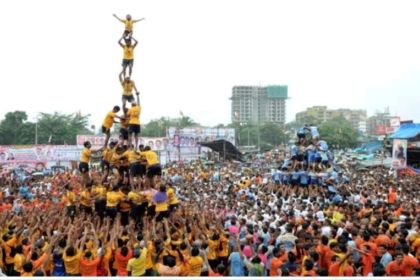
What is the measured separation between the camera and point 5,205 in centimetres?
1282

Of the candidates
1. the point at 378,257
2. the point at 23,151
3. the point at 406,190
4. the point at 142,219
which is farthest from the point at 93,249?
the point at 23,151

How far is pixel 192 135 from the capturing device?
4200 centimetres

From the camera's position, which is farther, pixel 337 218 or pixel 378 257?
pixel 337 218

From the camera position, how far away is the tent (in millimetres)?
35822

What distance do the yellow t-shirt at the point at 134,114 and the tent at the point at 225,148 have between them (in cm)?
2422

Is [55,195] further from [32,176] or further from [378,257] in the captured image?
[378,257]

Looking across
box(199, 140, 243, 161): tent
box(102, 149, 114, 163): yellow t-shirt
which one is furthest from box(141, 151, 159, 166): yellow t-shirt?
box(199, 140, 243, 161): tent

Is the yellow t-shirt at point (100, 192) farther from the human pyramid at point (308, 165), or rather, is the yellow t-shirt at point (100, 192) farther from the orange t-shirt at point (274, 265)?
the human pyramid at point (308, 165)

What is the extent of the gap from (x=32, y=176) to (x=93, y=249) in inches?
771

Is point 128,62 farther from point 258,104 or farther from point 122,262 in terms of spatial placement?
point 258,104

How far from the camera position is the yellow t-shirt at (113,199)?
10.2m

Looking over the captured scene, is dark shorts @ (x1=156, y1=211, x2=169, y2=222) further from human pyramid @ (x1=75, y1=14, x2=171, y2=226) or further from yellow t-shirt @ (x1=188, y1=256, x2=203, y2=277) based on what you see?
yellow t-shirt @ (x1=188, y1=256, x2=203, y2=277)

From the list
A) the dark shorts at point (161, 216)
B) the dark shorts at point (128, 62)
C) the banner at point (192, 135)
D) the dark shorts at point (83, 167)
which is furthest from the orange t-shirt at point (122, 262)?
the banner at point (192, 135)

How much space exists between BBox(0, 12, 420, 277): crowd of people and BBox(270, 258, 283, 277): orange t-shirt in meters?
0.01
